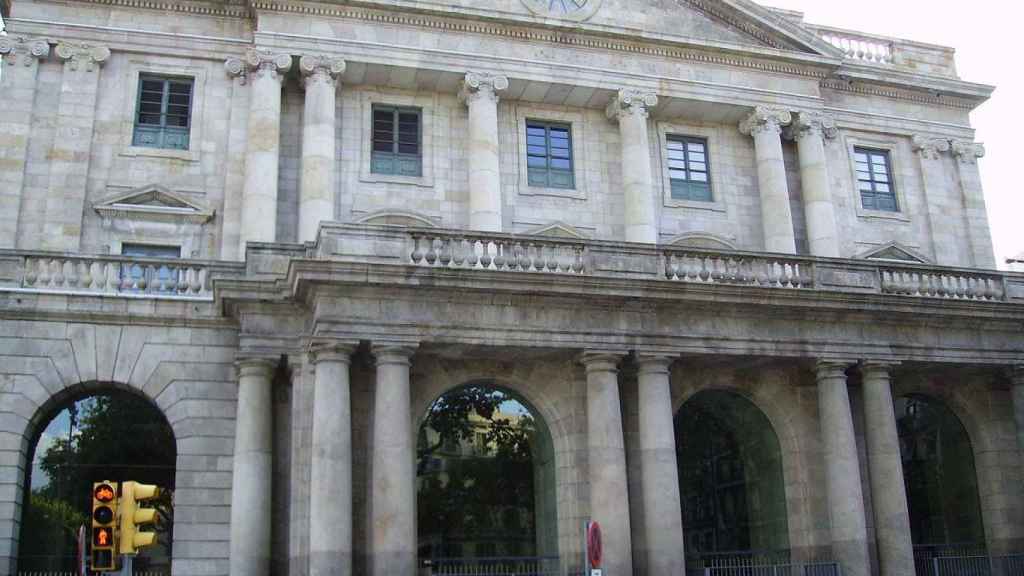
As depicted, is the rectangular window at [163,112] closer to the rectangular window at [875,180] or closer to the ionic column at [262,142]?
the ionic column at [262,142]

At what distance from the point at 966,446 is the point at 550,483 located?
1084 centimetres

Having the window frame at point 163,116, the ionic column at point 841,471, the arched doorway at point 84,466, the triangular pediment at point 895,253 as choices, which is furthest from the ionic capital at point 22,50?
the triangular pediment at point 895,253

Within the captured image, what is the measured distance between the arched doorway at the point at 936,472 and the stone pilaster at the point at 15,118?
22.1 m

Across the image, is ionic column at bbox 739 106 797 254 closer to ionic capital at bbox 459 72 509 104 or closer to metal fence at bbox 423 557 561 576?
ionic capital at bbox 459 72 509 104

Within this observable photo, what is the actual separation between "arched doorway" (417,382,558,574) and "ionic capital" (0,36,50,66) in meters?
14.0

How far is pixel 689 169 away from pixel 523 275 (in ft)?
37.4

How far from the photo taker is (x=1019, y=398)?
25500 mm

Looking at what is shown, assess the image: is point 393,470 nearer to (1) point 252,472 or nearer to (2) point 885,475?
(1) point 252,472

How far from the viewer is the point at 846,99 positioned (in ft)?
109

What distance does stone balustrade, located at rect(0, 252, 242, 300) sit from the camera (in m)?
22.7

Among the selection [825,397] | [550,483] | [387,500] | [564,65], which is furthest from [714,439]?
[564,65]

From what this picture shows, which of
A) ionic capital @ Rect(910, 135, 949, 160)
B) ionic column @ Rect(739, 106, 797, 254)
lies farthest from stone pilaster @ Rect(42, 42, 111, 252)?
ionic capital @ Rect(910, 135, 949, 160)

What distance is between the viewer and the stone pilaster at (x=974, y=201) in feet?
108

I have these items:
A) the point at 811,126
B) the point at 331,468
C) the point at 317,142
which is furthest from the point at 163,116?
the point at 811,126
